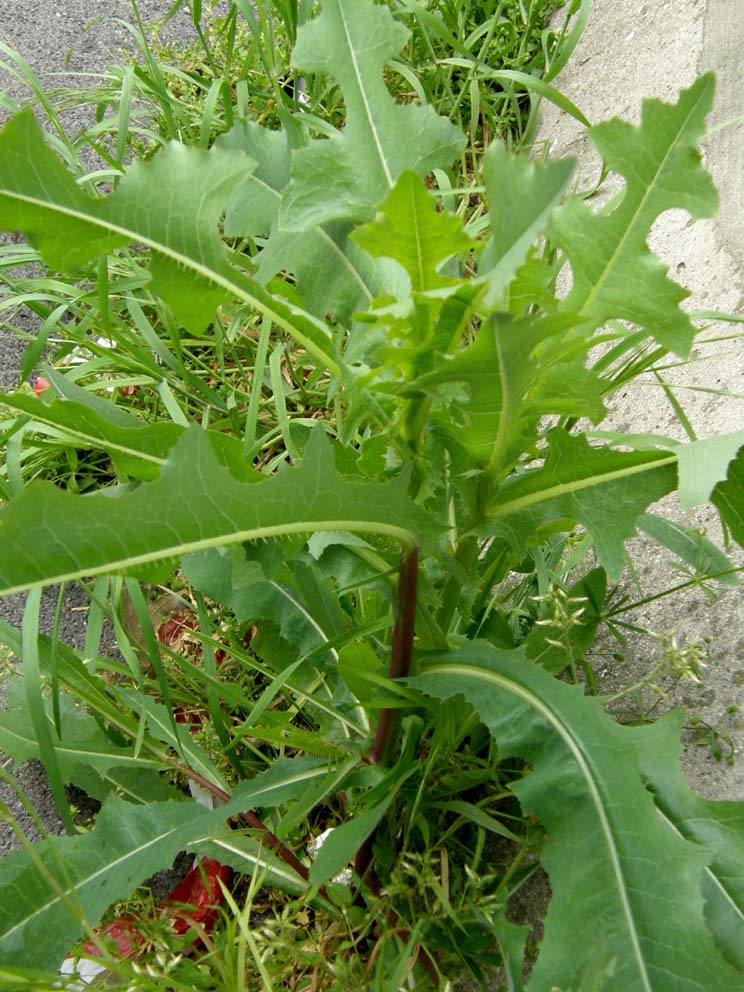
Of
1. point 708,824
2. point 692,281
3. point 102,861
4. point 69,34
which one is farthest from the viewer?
point 69,34

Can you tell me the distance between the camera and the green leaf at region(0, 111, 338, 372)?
83cm

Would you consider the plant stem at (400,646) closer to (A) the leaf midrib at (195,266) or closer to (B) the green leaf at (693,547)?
(A) the leaf midrib at (195,266)

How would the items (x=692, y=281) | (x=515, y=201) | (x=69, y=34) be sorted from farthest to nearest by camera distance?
1. (x=69, y=34)
2. (x=692, y=281)
3. (x=515, y=201)

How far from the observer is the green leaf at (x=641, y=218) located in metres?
0.82

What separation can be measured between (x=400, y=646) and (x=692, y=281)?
87cm

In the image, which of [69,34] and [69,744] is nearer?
[69,744]

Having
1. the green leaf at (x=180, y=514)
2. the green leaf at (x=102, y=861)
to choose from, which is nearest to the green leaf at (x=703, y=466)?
the green leaf at (x=180, y=514)

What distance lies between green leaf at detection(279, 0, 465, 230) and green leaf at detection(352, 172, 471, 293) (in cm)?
23

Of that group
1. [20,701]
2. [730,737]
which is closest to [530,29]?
[730,737]

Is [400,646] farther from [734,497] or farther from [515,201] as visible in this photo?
[515,201]

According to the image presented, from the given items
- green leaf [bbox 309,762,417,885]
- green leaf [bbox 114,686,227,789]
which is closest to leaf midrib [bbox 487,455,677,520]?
green leaf [bbox 309,762,417,885]

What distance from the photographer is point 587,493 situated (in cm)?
95

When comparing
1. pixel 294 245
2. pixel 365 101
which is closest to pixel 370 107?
pixel 365 101

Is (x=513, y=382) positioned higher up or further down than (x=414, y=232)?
further down
